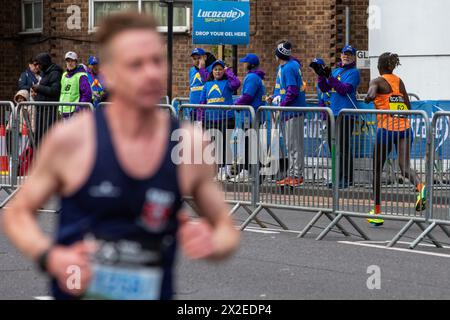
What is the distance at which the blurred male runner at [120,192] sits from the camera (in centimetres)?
406

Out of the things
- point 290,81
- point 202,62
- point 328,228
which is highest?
point 202,62

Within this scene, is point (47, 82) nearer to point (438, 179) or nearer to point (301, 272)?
point (438, 179)

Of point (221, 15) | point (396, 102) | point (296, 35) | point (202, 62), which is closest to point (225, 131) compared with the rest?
point (396, 102)

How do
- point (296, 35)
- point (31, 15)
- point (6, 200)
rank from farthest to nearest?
point (31, 15) → point (296, 35) → point (6, 200)

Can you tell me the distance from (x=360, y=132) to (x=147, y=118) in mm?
8294

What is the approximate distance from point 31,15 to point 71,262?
1033 inches

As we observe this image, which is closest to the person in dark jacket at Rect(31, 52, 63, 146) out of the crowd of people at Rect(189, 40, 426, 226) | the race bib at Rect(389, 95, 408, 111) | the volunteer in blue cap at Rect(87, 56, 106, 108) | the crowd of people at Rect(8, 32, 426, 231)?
the crowd of people at Rect(8, 32, 426, 231)

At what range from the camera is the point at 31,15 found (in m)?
29.7

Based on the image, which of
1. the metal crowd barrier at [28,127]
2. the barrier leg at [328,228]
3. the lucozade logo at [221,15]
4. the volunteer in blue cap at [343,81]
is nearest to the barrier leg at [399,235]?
the barrier leg at [328,228]

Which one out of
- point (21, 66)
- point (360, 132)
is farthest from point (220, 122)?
point (21, 66)

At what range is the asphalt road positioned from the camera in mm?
8844

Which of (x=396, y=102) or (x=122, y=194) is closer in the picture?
(x=122, y=194)

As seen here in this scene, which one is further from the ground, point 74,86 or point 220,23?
point 220,23

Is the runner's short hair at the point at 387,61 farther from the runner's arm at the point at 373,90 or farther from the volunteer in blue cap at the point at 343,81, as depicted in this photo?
the volunteer in blue cap at the point at 343,81
